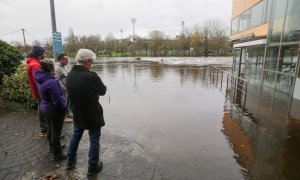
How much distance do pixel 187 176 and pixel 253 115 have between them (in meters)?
4.15

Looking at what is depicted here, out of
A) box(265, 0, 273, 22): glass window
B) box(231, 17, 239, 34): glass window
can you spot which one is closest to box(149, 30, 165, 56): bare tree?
box(231, 17, 239, 34): glass window

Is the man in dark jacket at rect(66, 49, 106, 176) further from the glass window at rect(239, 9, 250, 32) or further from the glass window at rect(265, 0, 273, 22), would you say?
the glass window at rect(239, 9, 250, 32)

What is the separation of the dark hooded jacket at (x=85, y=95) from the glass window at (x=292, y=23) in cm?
764

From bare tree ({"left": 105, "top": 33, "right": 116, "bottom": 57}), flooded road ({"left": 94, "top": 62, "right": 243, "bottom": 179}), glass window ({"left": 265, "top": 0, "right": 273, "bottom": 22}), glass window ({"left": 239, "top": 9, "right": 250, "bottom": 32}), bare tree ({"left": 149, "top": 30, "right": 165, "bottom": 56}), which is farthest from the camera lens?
bare tree ({"left": 105, "top": 33, "right": 116, "bottom": 57})

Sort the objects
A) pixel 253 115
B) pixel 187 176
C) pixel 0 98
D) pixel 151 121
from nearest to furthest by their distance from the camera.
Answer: pixel 187 176 → pixel 151 121 → pixel 253 115 → pixel 0 98

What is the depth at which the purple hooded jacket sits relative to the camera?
11.6 ft

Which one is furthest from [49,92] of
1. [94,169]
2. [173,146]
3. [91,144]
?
[173,146]

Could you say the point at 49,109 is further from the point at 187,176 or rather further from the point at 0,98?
the point at 0,98

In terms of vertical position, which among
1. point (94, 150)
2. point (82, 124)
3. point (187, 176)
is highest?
point (82, 124)

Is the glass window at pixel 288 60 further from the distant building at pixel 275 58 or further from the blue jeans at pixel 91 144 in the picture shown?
the blue jeans at pixel 91 144

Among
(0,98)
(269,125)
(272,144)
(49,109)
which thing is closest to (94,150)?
(49,109)

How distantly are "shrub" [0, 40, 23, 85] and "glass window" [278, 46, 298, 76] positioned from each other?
33.3 ft

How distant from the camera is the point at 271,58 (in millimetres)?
9547

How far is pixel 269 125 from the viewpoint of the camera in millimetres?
5820
